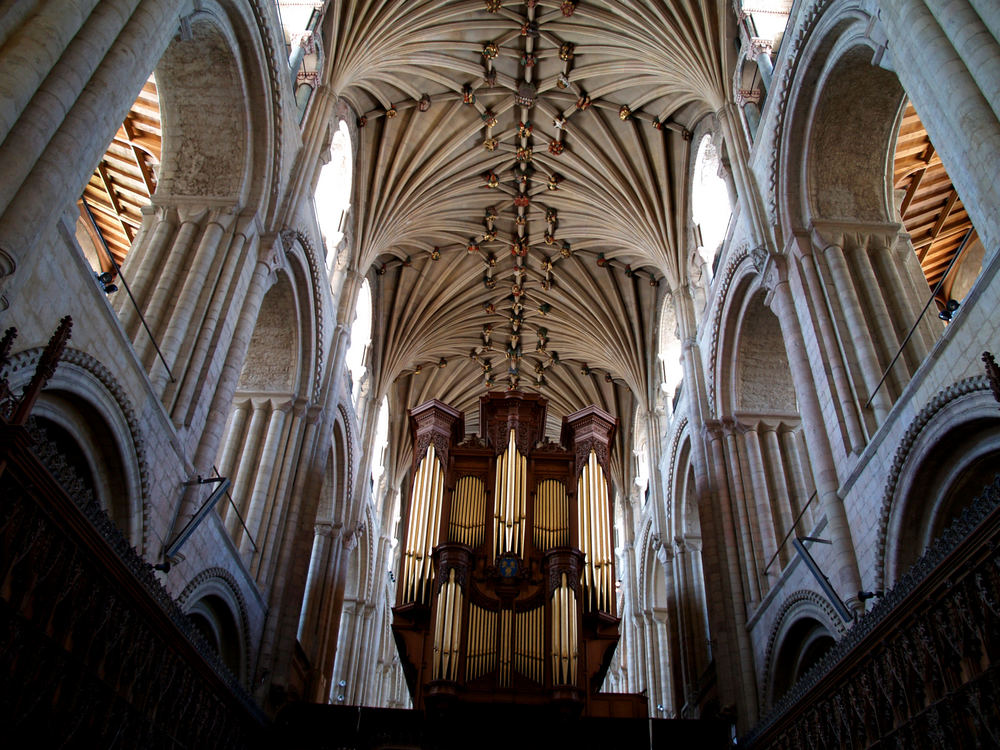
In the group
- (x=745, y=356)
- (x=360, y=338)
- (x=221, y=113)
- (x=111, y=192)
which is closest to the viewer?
(x=221, y=113)

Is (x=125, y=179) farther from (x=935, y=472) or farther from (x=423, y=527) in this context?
(x=935, y=472)

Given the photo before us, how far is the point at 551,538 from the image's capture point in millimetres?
17078

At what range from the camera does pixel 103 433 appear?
821cm

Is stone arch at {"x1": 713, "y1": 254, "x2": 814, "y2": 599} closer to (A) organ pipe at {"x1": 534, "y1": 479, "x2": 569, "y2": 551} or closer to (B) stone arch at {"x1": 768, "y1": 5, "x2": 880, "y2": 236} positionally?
(B) stone arch at {"x1": 768, "y1": 5, "x2": 880, "y2": 236}

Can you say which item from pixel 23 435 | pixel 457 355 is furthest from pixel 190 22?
pixel 457 355

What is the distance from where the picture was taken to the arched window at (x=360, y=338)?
20859 mm

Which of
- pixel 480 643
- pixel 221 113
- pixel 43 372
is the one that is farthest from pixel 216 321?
pixel 480 643

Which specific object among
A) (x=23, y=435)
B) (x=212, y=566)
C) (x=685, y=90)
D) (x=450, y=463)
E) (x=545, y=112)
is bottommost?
(x=23, y=435)

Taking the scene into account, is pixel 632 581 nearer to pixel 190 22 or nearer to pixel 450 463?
pixel 450 463

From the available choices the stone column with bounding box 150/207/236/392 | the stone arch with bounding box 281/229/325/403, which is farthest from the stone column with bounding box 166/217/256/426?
the stone arch with bounding box 281/229/325/403

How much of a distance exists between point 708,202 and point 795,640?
386 inches

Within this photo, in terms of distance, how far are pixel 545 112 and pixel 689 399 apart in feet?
25.3

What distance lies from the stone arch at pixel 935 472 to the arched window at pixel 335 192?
11777 mm

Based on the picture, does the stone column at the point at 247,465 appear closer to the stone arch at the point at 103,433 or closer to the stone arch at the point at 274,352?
the stone arch at the point at 274,352
